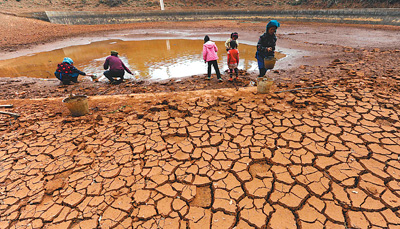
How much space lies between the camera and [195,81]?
19.2 feet

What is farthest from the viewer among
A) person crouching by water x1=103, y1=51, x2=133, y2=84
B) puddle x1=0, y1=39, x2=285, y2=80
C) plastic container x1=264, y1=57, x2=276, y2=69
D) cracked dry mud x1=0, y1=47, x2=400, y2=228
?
puddle x1=0, y1=39, x2=285, y2=80

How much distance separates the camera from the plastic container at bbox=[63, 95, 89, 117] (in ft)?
11.6

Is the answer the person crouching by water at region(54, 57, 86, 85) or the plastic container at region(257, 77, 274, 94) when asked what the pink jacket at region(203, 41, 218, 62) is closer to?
the plastic container at region(257, 77, 274, 94)

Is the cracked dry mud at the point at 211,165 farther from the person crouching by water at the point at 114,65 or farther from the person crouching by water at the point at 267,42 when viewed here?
the person crouching by water at the point at 114,65

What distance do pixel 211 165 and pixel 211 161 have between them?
0.07 m

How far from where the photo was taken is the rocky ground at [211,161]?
1.84 m

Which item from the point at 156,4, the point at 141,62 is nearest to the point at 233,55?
the point at 141,62

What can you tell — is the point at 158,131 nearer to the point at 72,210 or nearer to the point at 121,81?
the point at 72,210

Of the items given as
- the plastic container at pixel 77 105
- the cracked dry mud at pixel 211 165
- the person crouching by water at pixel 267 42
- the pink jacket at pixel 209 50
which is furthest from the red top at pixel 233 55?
the plastic container at pixel 77 105

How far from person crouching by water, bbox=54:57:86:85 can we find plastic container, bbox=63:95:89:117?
2.47 metres

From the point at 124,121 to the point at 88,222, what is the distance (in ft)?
6.57

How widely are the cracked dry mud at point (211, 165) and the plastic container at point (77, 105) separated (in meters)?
0.17

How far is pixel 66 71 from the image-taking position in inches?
227

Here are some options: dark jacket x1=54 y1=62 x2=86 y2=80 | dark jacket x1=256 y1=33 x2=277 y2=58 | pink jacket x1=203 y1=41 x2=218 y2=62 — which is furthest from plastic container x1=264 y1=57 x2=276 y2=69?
dark jacket x1=54 y1=62 x2=86 y2=80
